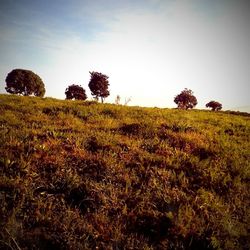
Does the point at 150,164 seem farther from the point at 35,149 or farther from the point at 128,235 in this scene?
the point at 35,149

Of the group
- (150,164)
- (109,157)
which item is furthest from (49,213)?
(150,164)

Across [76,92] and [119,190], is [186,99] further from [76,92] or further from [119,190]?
[119,190]

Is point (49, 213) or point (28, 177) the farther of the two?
point (28, 177)

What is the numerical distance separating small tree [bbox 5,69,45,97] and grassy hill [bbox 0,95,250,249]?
42.8 meters

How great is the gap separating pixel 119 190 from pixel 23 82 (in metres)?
48.7

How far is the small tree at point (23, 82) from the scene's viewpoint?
4912cm

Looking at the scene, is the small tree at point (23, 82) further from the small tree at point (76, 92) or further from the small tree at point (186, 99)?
the small tree at point (186, 99)

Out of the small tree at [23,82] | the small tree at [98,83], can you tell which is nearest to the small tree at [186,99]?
the small tree at [98,83]

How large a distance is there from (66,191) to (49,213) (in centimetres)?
92

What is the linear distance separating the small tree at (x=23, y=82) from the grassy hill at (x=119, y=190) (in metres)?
42.8

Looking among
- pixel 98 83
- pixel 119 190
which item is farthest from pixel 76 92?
pixel 119 190

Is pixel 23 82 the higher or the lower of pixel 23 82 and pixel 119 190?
the higher

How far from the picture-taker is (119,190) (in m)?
5.76

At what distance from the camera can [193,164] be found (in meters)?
7.35
